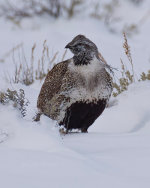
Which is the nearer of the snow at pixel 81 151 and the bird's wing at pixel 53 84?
the snow at pixel 81 151

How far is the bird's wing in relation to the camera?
386cm

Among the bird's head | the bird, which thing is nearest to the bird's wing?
the bird

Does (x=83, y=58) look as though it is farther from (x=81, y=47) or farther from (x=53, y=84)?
(x=53, y=84)

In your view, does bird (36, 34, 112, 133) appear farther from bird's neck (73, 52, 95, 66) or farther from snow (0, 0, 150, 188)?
snow (0, 0, 150, 188)

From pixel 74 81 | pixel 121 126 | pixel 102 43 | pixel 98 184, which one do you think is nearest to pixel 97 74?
pixel 74 81

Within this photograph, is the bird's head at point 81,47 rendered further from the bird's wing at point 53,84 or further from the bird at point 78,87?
the bird's wing at point 53,84

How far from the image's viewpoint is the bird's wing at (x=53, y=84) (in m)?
3.86

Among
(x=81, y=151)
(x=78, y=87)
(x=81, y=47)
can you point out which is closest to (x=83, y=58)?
(x=81, y=47)

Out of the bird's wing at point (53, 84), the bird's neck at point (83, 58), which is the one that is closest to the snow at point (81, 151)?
the bird's wing at point (53, 84)

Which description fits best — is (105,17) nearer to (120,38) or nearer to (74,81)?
(120,38)

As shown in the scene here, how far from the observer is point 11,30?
8.63 metres

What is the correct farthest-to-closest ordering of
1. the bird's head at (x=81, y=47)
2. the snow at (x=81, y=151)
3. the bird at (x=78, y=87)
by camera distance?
the bird's head at (x=81, y=47) → the bird at (x=78, y=87) → the snow at (x=81, y=151)

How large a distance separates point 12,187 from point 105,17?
7067 millimetres

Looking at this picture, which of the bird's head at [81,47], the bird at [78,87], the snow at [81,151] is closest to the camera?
the snow at [81,151]
